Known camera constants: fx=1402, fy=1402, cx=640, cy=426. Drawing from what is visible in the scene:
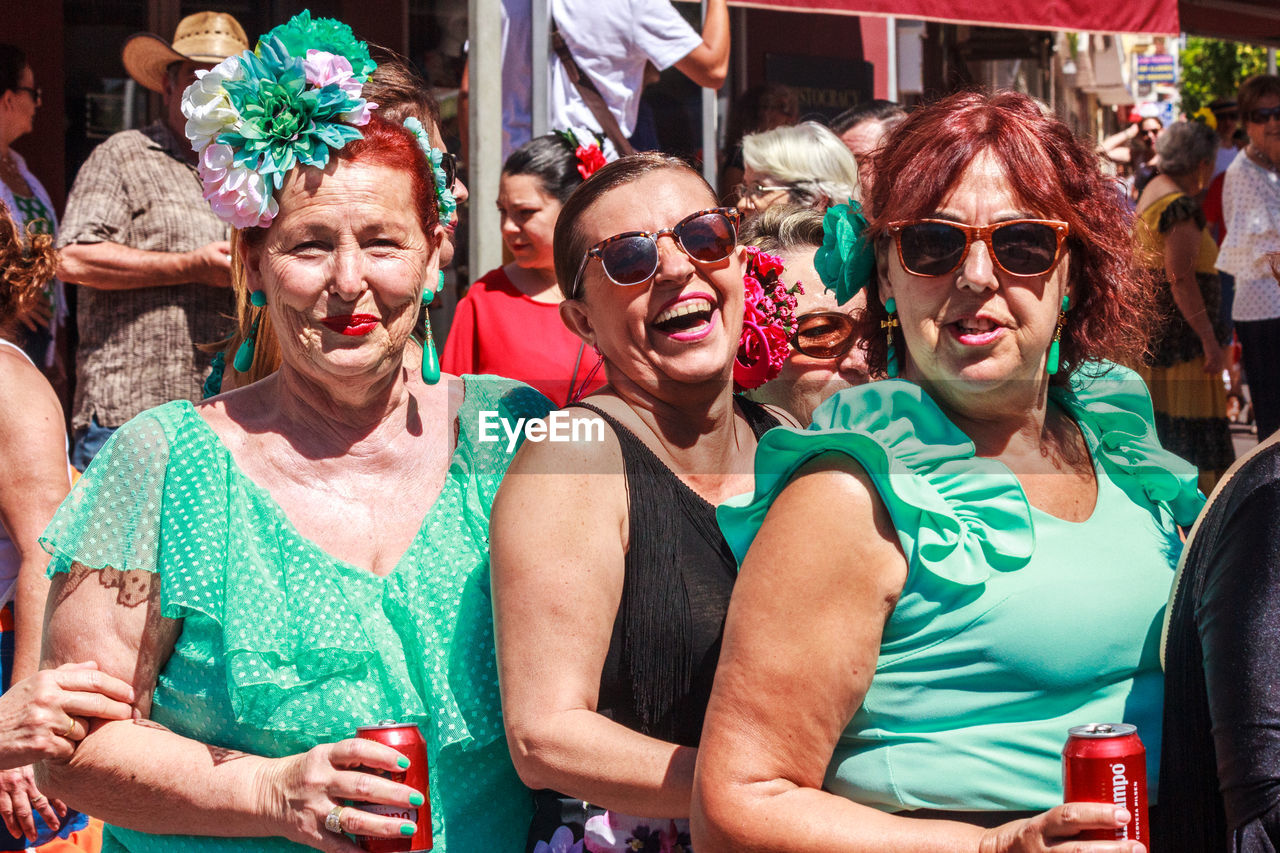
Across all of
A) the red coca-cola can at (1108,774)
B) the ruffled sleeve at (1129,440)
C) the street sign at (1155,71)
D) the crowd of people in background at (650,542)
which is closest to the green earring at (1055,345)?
the crowd of people in background at (650,542)

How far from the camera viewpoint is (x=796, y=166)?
4.80m

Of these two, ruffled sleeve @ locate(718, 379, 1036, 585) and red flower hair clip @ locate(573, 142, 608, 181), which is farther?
red flower hair clip @ locate(573, 142, 608, 181)

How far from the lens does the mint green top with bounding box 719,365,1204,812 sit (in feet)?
6.65

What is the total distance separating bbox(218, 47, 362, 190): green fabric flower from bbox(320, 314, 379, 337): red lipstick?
0.28 m

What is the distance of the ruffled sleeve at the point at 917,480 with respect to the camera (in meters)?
2.00

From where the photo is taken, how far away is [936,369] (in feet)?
7.45

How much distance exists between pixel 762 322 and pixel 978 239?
0.91m

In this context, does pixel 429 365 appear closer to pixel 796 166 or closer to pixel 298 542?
pixel 298 542

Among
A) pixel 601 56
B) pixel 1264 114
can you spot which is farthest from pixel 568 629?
pixel 1264 114

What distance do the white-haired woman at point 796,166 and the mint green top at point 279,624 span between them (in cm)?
225

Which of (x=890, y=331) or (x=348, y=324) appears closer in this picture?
(x=890, y=331)

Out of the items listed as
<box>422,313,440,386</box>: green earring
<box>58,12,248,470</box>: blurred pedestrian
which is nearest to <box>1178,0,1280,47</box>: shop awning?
<box>58,12,248,470</box>: blurred pedestrian

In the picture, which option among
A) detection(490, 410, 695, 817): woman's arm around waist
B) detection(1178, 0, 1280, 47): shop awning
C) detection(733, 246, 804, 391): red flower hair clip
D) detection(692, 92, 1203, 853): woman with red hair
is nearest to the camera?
detection(692, 92, 1203, 853): woman with red hair

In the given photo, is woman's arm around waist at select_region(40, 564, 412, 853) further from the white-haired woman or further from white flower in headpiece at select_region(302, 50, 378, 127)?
the white-haired woman
